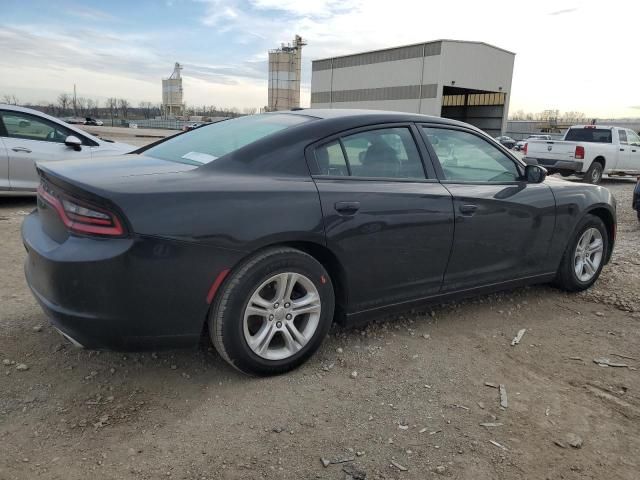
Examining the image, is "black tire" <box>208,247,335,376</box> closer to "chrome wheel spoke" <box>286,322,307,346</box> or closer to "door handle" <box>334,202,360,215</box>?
"chrome wheel spoke" <box>286,322,307,346</box>

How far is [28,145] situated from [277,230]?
6349 millimetres

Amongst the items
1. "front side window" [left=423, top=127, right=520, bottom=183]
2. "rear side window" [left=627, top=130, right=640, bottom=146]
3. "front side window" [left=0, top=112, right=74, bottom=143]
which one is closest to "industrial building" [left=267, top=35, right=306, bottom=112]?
"rear side window" [left=627, top=130, right=640, bottom=146]

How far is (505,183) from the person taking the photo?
12.9ft

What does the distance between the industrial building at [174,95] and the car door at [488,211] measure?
106419 mm

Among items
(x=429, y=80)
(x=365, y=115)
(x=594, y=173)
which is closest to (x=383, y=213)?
(x=365, y=115)

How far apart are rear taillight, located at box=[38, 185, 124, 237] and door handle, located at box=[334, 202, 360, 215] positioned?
119cm

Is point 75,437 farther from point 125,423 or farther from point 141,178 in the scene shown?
point 141,178

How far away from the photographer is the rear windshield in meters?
15.1

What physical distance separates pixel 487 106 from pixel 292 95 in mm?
43220

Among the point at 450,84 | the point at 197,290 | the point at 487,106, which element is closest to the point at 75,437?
the point at 197,290

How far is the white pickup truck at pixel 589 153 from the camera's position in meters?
14.2

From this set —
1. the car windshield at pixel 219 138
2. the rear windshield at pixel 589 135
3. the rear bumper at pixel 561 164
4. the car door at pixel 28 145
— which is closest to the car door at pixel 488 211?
the car windshield at pixel 219 138

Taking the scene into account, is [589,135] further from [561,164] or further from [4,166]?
[4,166]

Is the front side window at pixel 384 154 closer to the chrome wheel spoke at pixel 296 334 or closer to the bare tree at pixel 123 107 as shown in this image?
the chrome wheel spoke at pixel 296 334
